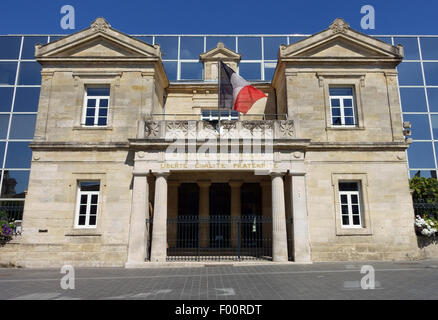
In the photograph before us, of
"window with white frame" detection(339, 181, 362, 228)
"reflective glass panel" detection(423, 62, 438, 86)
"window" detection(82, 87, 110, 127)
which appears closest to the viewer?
"window with white frame" detection(339, 181, 362, 228)

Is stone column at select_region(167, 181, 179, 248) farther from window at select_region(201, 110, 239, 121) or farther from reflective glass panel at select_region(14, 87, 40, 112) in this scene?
reflective glass panel at select_region(14, 87, 40, 112)

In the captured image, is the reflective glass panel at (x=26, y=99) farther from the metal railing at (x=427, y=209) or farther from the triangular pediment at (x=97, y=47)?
the metal railing at (x=427, y=209)

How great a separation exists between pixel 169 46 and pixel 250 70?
8.11 metres

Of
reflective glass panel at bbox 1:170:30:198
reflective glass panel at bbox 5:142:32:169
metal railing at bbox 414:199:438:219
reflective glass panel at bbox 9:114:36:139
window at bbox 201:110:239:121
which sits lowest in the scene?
metal railing at bbox 414:199:438:219

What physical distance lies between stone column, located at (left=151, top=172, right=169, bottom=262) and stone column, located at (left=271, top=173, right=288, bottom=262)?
4.81 metres

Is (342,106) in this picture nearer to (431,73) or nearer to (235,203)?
(235,203)

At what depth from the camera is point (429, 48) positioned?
30469 mm

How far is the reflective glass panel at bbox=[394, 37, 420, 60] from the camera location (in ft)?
99.0

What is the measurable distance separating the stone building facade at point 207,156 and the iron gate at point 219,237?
4.9 inches

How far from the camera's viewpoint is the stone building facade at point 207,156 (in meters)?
14.5

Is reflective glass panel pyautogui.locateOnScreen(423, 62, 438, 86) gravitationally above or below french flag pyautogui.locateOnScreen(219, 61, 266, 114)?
above

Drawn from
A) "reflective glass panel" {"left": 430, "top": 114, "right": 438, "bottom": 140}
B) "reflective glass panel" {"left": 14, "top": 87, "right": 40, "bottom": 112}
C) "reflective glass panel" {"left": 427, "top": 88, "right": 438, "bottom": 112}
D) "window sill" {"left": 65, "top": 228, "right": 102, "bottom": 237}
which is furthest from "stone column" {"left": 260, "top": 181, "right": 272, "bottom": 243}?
"reflective glass panel" {"left": 14, "top": 87, "right": 40, "bottom": 112}

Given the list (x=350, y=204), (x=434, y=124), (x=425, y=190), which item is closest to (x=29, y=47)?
(x=350, y=204)

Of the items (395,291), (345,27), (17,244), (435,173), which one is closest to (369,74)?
(345,27)
